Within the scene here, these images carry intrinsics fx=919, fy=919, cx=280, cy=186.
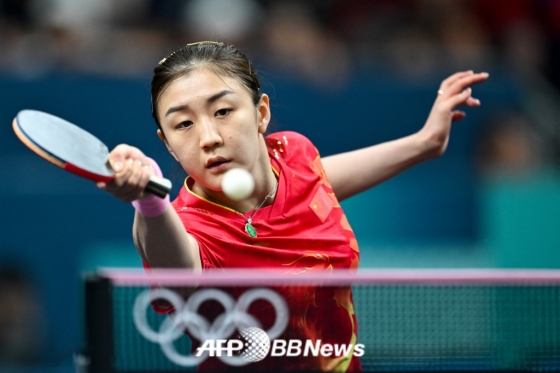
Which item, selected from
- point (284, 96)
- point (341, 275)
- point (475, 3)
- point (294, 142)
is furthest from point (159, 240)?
point (475, 3)

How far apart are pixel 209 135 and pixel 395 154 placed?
1.00m

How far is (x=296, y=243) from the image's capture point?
9.56 feet

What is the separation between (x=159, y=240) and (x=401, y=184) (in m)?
4.19

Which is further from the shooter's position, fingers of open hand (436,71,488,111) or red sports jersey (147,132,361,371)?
fingers of open hand (436,71,488,111)

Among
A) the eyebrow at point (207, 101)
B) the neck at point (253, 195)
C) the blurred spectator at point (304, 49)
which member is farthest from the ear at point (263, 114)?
the blurred spectator at point (304, 49)

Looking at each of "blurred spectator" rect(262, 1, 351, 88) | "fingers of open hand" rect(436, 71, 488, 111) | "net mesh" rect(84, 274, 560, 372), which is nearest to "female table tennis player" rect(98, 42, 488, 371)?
"net mesh" rect(84, 274, 560, 372)

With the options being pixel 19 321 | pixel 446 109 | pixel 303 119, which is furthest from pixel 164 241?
pixel 303 119

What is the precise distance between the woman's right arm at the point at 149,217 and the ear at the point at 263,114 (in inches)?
24.8

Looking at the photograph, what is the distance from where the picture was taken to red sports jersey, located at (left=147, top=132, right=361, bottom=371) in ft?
8.64

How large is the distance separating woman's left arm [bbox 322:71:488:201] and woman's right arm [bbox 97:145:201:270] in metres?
1.00

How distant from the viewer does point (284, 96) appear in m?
6.49

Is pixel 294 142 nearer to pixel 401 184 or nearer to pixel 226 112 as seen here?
pixel 226 112

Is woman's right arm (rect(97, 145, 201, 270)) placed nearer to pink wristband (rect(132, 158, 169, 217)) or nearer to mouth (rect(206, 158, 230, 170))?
pink wristband (rect(132, 158, 169, 217))

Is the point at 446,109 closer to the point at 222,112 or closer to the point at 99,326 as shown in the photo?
the point at 222,112
